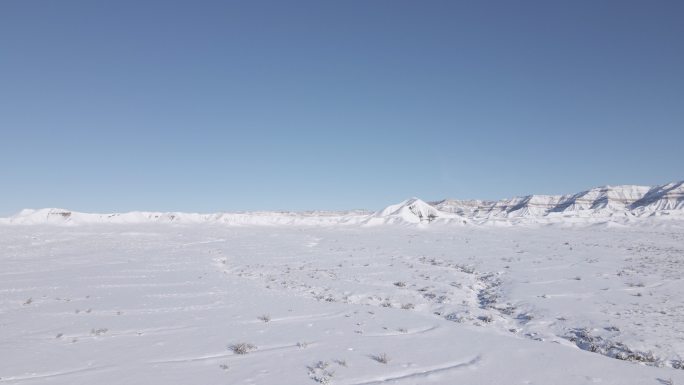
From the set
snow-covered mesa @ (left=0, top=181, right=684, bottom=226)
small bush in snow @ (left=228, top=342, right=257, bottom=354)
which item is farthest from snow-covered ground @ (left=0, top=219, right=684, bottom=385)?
snow-covered mesa @ (left=0, top=181, right=684, bottom=226)

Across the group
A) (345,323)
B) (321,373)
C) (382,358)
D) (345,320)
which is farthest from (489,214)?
(321,373)

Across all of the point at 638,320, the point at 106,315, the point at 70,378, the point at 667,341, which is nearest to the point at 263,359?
the point at 70,378

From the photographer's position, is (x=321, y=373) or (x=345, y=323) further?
(x=345, y=323)

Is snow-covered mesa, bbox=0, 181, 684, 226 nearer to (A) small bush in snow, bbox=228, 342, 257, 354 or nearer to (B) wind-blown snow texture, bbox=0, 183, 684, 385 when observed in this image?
(B) wind-blown snow texture, bbox=0, 183, 684, 385

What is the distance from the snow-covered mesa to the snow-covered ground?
49.4m

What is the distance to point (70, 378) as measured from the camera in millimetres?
6617

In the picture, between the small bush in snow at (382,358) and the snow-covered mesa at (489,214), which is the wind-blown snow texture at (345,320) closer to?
the small bush in snow at (382,358)

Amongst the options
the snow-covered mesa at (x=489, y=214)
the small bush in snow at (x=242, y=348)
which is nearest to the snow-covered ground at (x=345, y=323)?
the small bush in snow at (x=242, y=348)

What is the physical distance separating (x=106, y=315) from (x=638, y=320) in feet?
46.4

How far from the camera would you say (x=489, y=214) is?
148 m

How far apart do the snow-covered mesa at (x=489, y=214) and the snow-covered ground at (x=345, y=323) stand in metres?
49.4

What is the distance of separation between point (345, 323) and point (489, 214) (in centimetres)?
14667

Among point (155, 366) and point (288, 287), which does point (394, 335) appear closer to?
point (155, 366)

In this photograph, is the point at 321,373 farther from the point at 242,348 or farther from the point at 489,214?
the point at 489,214
